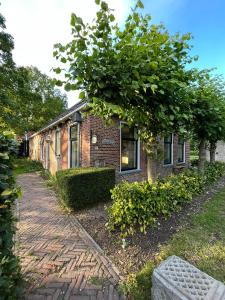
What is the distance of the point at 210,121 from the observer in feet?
20.2

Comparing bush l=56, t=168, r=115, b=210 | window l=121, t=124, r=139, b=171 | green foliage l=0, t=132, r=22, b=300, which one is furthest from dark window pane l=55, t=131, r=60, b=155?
green foliage l=0, t=132, r=22, b=300

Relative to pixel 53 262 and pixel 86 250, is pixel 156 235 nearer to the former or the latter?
pixel 86 250

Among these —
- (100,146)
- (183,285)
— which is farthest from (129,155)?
(183,285)

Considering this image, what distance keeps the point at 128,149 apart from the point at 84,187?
3369mm

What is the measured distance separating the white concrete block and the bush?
10.9ft

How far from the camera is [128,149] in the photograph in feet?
27.3

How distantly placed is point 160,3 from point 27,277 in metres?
6.09

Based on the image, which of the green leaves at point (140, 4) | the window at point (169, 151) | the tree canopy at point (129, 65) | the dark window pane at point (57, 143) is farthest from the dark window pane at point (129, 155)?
the green leaves at point (140, 4)

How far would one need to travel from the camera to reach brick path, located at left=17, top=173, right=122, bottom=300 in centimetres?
245

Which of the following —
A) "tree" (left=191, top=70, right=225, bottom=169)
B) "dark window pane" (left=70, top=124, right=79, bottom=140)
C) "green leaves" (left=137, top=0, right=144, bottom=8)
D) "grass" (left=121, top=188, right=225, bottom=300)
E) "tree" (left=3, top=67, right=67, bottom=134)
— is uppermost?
"tree" (left=3, top=67, right=67, bottom=134)

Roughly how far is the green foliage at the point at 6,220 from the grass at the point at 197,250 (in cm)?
132

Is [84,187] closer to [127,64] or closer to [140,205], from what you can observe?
[140,205]

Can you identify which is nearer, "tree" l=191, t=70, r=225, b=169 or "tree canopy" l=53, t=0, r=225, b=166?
"tree canopy" l=53, t=0, r=225, b=166

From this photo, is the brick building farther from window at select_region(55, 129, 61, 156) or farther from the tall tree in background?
the tall tree in background
